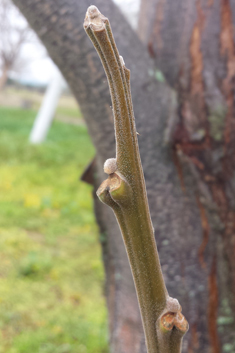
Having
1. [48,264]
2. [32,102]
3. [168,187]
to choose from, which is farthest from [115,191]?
[32,102]

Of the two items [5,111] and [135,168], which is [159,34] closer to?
[135,168]

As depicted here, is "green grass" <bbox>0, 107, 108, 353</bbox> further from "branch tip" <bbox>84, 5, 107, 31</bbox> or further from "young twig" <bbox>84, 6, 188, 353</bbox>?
"branch tip" <bbox>84, 5, 107, 31</bbox>

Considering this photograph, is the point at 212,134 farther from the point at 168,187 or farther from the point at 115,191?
the point at 115,191

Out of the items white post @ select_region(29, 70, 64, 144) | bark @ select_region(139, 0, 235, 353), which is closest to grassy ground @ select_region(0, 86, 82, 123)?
white post @ select_region(29, 70, 64, 144)

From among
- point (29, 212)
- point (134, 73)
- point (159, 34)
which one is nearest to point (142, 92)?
point (134, 73)

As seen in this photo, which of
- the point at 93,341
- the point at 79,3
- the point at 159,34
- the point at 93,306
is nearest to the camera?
the point at 79,3
